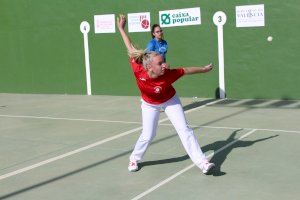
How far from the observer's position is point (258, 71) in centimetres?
1252

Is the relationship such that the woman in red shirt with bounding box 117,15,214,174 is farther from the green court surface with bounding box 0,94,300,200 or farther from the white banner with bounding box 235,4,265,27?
the white banner with bounding box 235,4,265,27

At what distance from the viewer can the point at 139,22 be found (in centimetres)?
1400

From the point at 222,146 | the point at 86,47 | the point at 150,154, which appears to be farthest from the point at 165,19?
the point at 150,154

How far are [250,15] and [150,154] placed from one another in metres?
6.15

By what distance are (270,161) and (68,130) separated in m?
4.36

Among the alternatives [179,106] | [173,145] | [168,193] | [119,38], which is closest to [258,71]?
[119,38]

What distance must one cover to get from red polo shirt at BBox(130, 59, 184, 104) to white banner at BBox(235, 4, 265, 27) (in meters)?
6.68

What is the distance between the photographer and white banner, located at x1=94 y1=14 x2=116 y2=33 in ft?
47.5

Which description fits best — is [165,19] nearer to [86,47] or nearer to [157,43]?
[86,47]

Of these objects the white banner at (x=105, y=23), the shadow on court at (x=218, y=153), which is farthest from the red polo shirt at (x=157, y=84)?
the white banner at (x=105, y=23)

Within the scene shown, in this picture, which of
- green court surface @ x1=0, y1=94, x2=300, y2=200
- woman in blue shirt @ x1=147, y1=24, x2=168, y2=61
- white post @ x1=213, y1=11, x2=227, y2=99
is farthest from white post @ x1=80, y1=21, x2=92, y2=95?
woman in blue shirt @ x1=147, y1=24, x2=168, y2=61

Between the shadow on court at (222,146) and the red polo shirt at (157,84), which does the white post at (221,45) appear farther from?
the red polo shirt at (157,84)

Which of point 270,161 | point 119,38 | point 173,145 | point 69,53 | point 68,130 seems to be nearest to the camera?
point 270,161

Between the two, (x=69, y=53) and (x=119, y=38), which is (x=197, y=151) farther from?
(x=69, y=53)
